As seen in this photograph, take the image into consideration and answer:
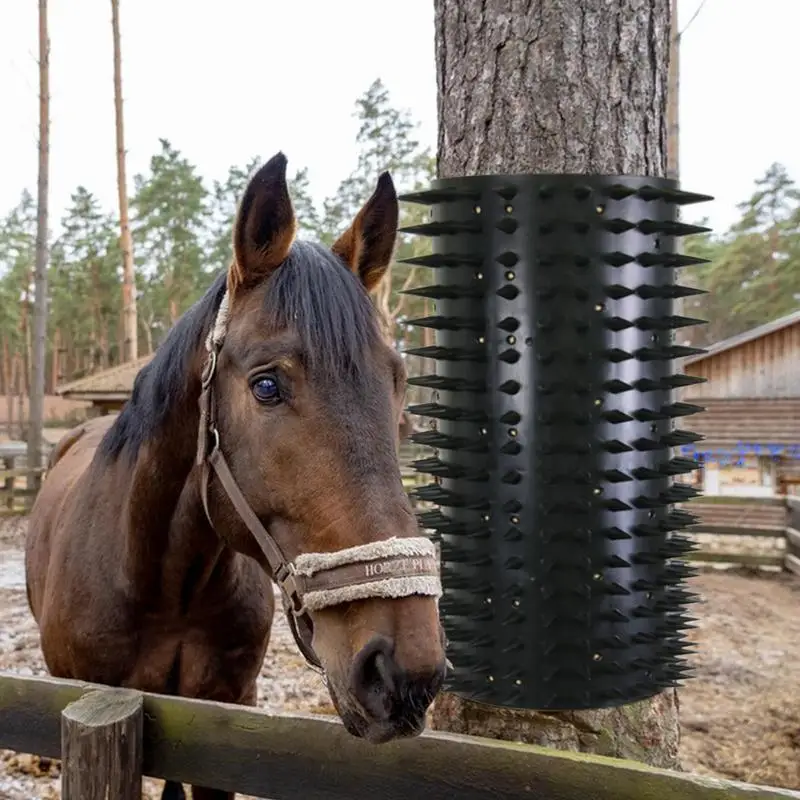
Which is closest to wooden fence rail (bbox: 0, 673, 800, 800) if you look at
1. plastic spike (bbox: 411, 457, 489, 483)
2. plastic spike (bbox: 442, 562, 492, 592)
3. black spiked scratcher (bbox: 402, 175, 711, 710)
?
black spiked scratcher (bbox: 402, 175, 711, 710)

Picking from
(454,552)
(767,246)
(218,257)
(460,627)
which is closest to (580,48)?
(454,552)

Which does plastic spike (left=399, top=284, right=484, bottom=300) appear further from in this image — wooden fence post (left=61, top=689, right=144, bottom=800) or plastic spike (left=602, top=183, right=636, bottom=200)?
wooden fence post (left=61, top=689, right=144, bottom=800)

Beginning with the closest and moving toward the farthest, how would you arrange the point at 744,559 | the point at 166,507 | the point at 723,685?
the point at 166,507 < the point at 723,685 < the point at 744,559

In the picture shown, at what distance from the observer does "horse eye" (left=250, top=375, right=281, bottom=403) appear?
156cm

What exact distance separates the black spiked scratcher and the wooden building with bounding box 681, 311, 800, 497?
43.6 feet

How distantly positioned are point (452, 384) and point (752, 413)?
15262mm

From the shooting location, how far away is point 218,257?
110 feet

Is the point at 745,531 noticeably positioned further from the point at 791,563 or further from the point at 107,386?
the point at 107,386

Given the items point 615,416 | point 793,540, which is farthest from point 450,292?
point 793,540

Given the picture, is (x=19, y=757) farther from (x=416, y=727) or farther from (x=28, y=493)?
(x=28, y=493)

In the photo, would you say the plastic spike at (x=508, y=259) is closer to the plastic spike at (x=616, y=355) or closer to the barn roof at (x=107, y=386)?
the plastic spike at (x=616, y=355)

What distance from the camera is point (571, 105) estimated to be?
1697mm

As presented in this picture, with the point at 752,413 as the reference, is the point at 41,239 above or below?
above

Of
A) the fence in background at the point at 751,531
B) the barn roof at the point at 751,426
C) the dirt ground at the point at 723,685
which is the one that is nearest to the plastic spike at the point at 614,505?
the dirt ground at the point at 723,685
